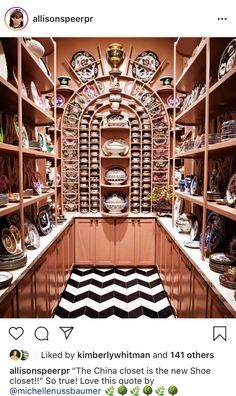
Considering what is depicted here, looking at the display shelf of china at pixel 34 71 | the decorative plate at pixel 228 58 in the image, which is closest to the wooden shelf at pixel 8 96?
the display shelf of china at pixel 34 71

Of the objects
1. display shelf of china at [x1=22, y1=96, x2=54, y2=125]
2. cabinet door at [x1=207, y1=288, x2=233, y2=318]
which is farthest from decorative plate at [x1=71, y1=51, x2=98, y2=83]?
cabinet door at [x1=207, y1=288, x2=233, y2=318]

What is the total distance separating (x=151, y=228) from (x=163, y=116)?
130 cm

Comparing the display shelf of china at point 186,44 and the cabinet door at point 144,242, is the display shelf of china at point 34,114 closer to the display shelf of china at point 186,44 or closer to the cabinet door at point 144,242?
the display shelf of china at point 186,44

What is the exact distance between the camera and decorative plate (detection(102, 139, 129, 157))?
133 inches

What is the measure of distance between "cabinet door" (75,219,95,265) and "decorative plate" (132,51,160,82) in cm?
180

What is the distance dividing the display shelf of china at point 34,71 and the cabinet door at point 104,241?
1.53m

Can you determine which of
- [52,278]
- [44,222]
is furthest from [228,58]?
[52,278]

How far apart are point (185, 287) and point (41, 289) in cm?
87

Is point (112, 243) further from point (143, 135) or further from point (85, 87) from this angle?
point (85, 87)

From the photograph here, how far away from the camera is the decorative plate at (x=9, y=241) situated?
1.45 metres

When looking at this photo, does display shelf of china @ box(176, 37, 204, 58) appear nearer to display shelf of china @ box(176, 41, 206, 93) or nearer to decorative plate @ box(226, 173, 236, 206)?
display shelf of china @ box(176, 41, 206, 93)
